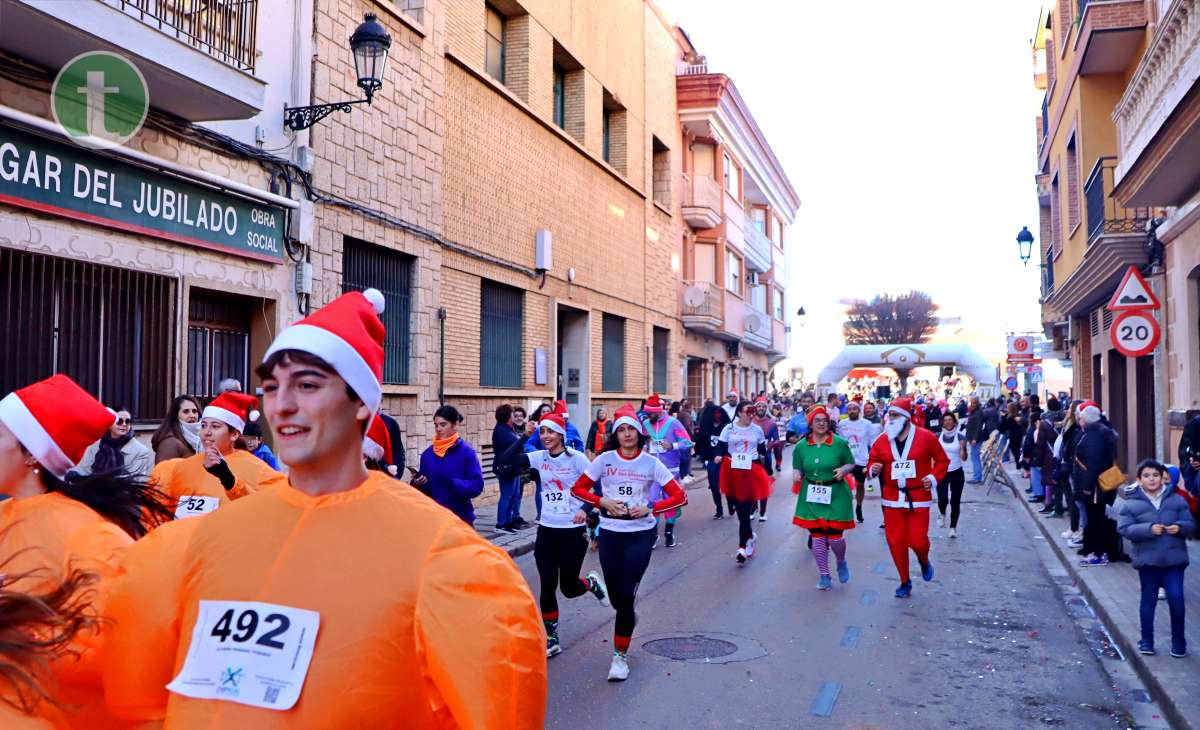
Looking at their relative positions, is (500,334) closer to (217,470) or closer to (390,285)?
(390,285)

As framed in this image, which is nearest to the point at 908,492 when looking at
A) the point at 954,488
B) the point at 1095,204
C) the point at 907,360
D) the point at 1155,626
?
the point at 1155,626

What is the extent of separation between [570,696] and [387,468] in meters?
2.84

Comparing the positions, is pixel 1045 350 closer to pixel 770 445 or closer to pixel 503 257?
pixel 770 445

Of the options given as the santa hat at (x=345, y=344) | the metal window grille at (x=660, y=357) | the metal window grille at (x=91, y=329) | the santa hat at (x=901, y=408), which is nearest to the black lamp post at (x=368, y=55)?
the metal window grille at (x=91, y=329)

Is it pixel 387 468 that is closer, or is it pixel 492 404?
pixel 387 468

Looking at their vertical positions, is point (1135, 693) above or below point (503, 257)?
below

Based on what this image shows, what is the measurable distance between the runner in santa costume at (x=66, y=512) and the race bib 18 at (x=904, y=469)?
25.9ft

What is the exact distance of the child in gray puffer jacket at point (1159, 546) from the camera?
24.1ft

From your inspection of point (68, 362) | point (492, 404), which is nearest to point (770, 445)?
point (492, 404)

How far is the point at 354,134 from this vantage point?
43.4ft

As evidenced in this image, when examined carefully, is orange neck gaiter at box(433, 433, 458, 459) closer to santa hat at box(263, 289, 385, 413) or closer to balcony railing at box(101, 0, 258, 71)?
balcony railing at box(101, 0, 258, 71)

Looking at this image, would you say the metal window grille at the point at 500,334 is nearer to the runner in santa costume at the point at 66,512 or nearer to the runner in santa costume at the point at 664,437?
the runner in santa costume at the point at 664,437

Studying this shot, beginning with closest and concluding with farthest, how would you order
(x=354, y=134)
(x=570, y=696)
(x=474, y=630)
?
(x=474, y=630)
(x=570, y=696)
(x=354, y=134)

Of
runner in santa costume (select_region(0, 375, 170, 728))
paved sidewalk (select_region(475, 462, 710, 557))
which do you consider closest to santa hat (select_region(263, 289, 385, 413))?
runner in santa costume (select_region(0, 375, 170, 728))
